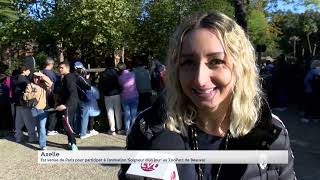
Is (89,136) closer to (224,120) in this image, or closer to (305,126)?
(305,126)

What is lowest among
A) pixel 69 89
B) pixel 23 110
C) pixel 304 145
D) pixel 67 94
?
pixel 304 145

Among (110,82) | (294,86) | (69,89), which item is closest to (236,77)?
(69,89)

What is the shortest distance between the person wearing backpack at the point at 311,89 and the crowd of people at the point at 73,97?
13.9 ft

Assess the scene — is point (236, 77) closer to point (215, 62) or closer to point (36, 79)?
point (215, 62)

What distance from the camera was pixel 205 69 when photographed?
171cm

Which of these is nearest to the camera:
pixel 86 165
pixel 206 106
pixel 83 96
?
pixel 206 106

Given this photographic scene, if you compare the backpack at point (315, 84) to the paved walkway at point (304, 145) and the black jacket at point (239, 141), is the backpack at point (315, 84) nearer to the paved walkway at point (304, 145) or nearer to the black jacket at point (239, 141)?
the paved walkway at point (304, 145)

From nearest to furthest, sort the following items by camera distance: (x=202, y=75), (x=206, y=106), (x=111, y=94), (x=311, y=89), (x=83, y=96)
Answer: (x=202, y=75) < (x=206, y=106) < (x=83, y=96) < (x=111, y=94) < (x=311, y=89)

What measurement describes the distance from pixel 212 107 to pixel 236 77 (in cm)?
14

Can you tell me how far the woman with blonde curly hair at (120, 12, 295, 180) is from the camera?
1.72 metres

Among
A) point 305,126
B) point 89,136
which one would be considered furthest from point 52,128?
point 305,126

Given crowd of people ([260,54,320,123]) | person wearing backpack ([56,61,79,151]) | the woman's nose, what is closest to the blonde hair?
the woman's nose

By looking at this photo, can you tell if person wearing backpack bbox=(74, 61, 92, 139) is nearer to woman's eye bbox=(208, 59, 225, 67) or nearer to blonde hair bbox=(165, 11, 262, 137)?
blonde hair bbox=(165, 11, 262, 137)

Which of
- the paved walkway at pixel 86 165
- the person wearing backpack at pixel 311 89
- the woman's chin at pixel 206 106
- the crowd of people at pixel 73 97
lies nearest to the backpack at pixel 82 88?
the crowd of people at pixel 73 97
